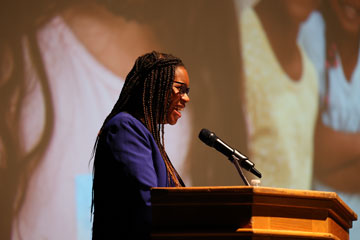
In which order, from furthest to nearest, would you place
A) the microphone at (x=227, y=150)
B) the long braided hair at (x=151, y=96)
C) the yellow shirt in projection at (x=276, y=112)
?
the yellow shirt in projection at (x=276, y=112) → the long braided hair at (x=151, y=96) → the microphone at (x=227, y=150)

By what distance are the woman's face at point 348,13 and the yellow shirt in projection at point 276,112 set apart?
39cm

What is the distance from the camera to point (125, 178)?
6.88ft

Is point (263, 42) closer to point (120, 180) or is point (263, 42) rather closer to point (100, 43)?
point (100, 43)

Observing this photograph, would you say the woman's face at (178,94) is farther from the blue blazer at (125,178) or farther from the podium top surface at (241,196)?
the podium top surface at (241,196)

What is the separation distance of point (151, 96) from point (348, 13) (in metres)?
2.58

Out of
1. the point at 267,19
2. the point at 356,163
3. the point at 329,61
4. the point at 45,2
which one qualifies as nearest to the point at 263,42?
the point at 267,19

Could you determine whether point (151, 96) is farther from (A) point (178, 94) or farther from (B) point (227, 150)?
(B) point (227, 150)

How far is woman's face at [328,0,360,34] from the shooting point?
177 inches

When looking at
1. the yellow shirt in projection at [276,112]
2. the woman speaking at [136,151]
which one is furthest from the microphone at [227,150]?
the yellow shirt in projection at [276,112]

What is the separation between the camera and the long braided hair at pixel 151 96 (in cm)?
239

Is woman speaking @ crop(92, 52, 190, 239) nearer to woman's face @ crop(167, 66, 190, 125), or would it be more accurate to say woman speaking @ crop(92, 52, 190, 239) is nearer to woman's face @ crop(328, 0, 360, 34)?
woman's face @ crop(167, 66, 190, 125)

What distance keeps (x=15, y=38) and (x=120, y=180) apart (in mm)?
2281

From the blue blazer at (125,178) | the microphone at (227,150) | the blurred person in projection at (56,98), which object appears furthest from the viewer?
the blurred person in projection at (56,98)

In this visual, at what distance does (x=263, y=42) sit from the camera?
443 cm
